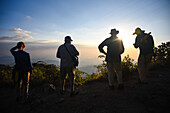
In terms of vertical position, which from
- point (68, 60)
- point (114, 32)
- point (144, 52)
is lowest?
point (68, 60)

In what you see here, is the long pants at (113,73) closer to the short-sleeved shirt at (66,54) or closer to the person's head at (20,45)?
the short-sleeved shirt at (66,54)

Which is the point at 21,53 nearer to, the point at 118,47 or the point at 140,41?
the point at 118,47

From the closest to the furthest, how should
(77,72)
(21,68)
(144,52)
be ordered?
(21,68) < (144,52) < (77,72)

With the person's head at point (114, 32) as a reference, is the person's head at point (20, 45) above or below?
below

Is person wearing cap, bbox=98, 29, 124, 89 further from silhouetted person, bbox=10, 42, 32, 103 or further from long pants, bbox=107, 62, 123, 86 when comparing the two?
silhouetted person, bbox=10, 42, 32, 103

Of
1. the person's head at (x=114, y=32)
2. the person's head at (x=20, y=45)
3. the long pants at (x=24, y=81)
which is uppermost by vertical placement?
the person's head at (x=114, y=32)

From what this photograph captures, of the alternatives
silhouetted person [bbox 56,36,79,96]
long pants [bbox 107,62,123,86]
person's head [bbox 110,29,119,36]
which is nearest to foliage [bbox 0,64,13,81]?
silhouetted person [bbox 56,36,79,96]

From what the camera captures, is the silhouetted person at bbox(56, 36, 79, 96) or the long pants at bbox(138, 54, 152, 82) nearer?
the silhouetted person at bbox(56, 36, 79, 96)

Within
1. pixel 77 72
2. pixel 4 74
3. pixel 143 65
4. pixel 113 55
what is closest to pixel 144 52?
pixel 143 65

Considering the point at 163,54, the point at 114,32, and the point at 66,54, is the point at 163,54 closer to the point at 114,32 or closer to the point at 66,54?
the point at 114,32

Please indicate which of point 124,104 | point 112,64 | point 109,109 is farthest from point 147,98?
point 112,64

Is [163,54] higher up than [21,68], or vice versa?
[163,54]

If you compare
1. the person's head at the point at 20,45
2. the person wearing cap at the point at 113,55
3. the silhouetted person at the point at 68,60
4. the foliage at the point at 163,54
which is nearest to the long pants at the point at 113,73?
the person wearing cap at the point at 113,55

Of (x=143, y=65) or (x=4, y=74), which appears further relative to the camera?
(x=4, y=74)
